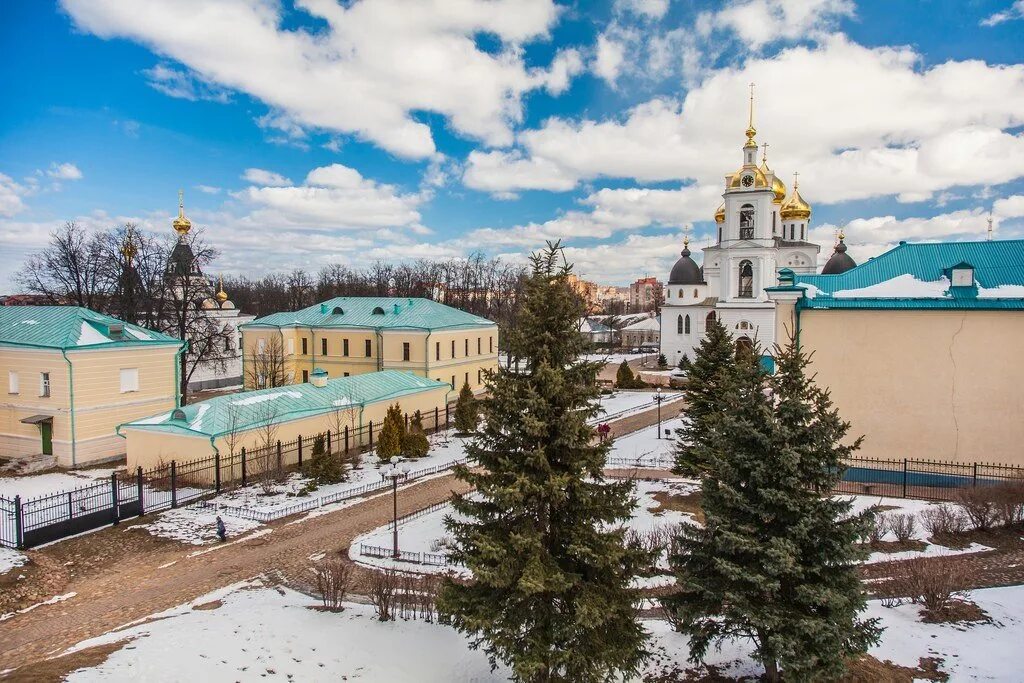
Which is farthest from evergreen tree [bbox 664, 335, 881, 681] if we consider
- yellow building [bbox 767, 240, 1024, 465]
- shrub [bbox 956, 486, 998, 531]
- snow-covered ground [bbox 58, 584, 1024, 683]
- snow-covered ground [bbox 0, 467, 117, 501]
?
snow-covered ground [bbox 0, 467, 117, 501]

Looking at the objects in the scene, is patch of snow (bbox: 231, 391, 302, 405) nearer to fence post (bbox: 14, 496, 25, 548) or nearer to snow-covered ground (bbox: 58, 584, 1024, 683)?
fence post (bbox: 14, 496, 25, 548)

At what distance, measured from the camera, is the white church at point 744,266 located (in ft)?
146

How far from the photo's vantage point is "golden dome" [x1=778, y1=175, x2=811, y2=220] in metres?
52.3

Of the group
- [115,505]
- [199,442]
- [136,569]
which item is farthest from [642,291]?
[136,569]

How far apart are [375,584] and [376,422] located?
46.6 feet

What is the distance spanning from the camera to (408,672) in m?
8.80

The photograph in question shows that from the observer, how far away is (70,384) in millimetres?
21078

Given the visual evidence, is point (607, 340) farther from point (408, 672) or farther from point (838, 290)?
point (408, 672)

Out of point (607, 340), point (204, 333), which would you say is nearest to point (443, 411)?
point (204, 333)

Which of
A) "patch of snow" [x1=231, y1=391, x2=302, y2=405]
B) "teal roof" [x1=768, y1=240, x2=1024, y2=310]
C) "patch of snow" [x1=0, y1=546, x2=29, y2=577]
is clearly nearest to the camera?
"patch of snow" [x1=0, y1=546, x2=29, y2=577]

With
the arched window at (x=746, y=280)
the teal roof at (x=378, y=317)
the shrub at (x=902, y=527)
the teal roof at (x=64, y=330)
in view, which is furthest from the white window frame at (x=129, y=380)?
the arched window at (x=746, y=280)

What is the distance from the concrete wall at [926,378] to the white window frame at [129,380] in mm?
23671

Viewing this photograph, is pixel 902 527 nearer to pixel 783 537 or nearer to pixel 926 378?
pixel 926 378

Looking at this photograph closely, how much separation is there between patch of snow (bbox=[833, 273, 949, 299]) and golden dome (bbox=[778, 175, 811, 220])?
118 feet
